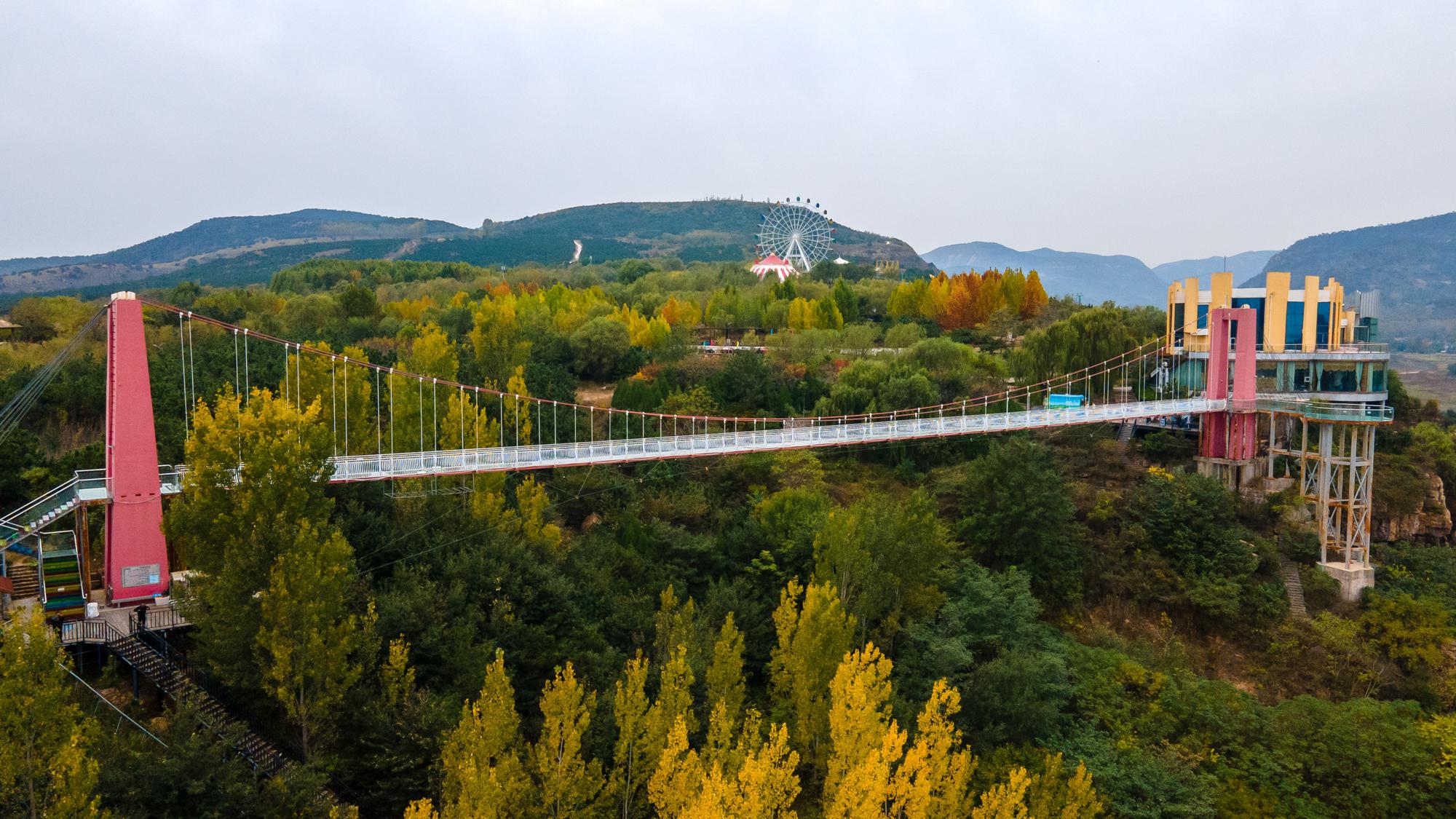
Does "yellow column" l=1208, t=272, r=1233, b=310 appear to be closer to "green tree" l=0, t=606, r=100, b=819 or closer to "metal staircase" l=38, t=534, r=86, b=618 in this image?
"metal staircase" l=38, t=534, r=86, b=618

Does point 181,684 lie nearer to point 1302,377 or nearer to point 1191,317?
point 1191,317

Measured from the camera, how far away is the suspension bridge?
18.7 m

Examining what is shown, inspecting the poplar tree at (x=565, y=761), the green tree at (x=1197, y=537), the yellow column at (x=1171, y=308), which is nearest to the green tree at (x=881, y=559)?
the poplar tree at (x=565, y=761)

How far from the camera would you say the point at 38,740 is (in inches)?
507

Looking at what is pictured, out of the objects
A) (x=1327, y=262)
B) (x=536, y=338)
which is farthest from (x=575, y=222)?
(x=536, y=338)

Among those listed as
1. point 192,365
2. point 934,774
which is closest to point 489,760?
point 934,774

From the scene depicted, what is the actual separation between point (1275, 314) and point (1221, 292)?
206cm

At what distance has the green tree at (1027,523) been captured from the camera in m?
26.3

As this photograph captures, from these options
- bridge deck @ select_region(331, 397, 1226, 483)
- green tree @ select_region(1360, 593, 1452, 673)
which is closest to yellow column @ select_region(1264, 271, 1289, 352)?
bridge deck @ select_region(331, 397, 1226, 483)

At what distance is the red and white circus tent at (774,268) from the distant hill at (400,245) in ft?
201

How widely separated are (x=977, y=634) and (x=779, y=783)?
342 inches

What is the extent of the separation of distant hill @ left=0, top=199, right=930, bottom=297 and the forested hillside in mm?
86625

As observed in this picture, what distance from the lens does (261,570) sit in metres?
17.0

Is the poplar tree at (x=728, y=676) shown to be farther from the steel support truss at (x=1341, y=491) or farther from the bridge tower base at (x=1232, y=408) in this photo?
the steel support truss at (x=1341, y=491)
